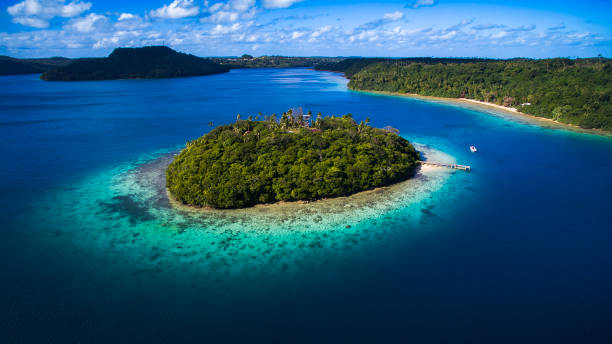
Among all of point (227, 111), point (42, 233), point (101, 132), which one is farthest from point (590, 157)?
point (101, 132)

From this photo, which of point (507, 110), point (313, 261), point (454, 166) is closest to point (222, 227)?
point (313, 261)

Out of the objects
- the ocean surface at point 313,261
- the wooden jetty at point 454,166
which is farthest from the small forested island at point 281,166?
the wooden jetty at point 454,166

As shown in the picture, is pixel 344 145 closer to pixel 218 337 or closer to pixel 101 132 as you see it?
pixel 218 337

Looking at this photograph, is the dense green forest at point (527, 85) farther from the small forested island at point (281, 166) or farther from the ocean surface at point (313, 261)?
the small forested island at point (281, 166)

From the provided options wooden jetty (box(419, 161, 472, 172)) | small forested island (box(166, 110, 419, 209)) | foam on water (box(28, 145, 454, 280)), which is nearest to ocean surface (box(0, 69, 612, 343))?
foam on water (box(28, 145, 454, 280))

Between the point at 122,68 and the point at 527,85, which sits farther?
the point at 122,68

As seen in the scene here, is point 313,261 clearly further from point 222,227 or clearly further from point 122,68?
point 122,68
